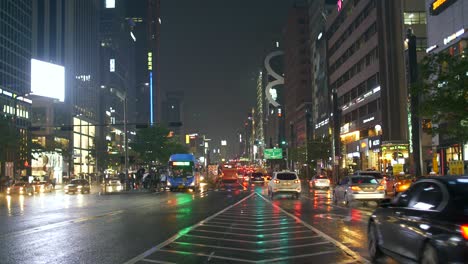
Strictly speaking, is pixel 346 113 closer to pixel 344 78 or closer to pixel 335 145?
pixel 344 78

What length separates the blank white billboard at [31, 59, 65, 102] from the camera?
3410 inches

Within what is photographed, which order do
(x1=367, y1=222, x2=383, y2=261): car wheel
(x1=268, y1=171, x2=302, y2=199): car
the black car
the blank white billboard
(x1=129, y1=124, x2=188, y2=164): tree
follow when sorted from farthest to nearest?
(x1=129, y1=124, x2=188, y2=164): tree < the blank white billboard < (x1=268, y1=171, x2=302, y2=199): car < (x1=367, y1=222, x2=383, y2=261): car wheel < the black car

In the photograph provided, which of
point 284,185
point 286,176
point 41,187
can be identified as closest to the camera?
point 284,185

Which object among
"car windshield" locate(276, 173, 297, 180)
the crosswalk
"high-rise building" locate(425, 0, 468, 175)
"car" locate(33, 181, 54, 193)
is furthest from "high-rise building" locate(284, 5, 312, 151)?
the crosswalk

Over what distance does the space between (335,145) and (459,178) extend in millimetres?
68932

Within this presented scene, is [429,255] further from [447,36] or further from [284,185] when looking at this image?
[447,36]

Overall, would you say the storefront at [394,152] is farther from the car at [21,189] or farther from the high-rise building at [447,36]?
the car at [21,189]

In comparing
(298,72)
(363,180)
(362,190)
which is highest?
(298,72)

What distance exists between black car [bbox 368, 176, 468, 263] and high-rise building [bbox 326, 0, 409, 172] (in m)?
41.9

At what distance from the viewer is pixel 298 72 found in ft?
502

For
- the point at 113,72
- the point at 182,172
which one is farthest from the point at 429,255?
the point at 113,72

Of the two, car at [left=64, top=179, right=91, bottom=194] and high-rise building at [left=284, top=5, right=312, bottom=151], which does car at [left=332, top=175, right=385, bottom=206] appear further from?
high-rise building at [left=284, top=5, right=312, bottom=151]

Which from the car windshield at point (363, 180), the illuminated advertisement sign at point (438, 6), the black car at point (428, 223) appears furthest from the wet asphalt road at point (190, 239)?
the illuminated advertisement sign at point (438, 6)

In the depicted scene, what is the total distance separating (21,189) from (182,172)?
16.8 m
